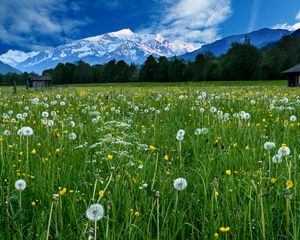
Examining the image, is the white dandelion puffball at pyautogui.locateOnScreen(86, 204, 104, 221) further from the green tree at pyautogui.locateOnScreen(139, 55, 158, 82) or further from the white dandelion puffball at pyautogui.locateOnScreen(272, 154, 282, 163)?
the green tree at pyautogui.locateOnScreen(139, 55, 158, 82)

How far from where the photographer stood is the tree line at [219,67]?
10434 cm

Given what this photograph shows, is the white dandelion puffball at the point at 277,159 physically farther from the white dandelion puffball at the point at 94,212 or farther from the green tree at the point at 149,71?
the green tree at the point at 149,71

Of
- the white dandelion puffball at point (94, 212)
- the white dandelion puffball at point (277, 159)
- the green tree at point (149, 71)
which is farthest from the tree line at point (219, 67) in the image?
the white dandelion puffball at point (94, 212)

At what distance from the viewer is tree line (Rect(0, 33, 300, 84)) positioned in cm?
10434

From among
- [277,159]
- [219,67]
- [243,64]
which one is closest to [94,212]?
[277,159]

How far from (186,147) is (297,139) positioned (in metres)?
1.36

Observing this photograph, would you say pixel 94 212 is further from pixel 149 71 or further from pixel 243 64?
pixel 149 71

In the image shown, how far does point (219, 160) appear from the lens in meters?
3.51

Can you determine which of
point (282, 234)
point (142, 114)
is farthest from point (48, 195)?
point (142, 114)

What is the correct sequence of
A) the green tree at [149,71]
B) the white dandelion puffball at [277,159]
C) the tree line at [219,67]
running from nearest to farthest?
1. the white dandelion puffball at [277,159]
2. the tree line at [219,67]
3. the green tree at [149,71]

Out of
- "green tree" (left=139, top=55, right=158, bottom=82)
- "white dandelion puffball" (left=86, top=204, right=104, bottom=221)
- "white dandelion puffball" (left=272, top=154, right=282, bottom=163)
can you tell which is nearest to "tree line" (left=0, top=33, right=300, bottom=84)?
"green tree" (left=139, top=55, right=158, bottom=82)

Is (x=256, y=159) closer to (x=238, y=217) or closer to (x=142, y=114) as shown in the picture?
(x=238, y=217)

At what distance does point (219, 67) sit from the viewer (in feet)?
377

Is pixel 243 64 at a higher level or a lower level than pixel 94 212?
higher
